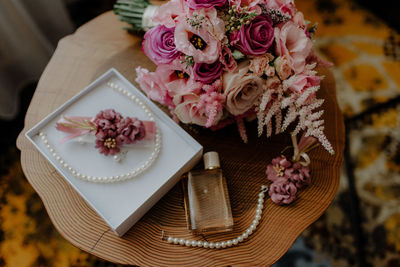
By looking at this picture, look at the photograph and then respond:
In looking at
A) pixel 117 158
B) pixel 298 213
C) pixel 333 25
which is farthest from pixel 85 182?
pixel 333 25

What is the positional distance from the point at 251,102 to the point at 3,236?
1321mm

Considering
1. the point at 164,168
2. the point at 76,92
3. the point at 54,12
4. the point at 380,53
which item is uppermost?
the point at 54,12

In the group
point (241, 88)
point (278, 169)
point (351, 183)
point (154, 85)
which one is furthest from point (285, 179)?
point (351, 183)

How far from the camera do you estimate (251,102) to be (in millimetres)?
800

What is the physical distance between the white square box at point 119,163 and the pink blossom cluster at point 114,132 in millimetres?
38

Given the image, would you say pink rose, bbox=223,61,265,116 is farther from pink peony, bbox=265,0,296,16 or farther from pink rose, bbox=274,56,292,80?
pink peony, bbox=265,0,296,16

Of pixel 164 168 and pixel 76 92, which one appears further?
pixel 76 92

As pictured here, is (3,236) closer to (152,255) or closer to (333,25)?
(152,255)

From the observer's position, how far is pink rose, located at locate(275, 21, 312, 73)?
755 millimetres

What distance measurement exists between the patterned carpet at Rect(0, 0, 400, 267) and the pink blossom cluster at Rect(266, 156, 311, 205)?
65cm

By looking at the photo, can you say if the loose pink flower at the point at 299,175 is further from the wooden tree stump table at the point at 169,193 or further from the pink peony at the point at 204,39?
the pink peony at the point at 204,39

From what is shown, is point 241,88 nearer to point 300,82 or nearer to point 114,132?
point 300,82

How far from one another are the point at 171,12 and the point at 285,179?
56cm

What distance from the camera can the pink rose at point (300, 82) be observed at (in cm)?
75
